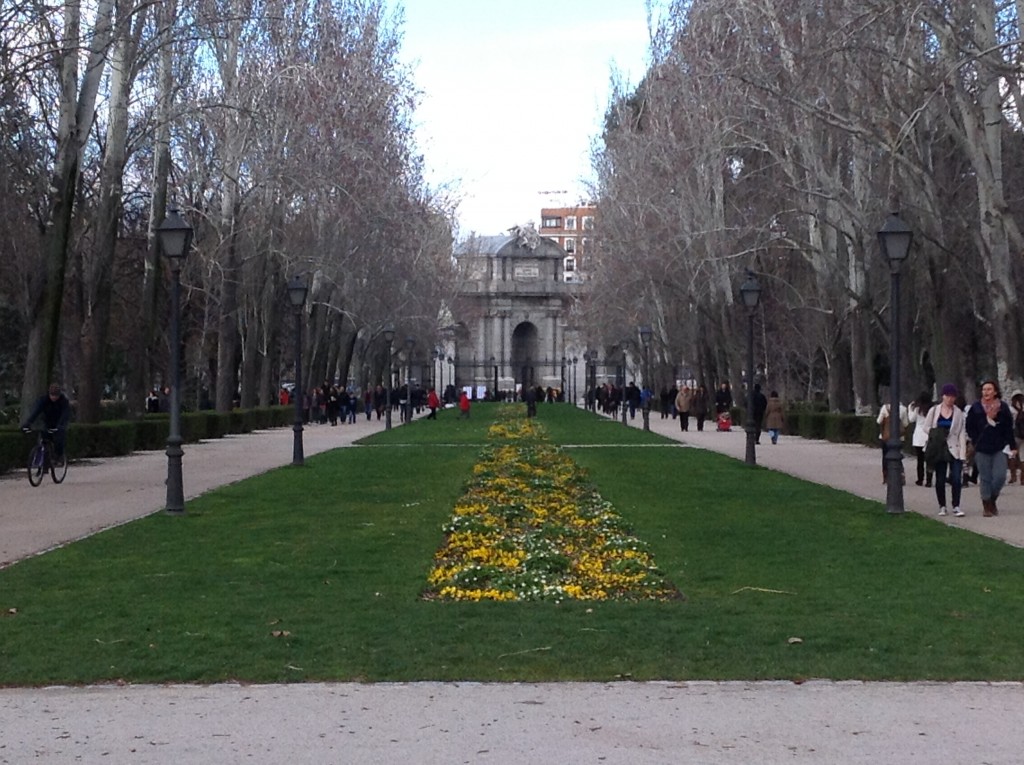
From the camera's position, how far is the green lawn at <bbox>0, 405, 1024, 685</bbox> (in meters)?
9.00

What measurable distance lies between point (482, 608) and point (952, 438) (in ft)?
29.4

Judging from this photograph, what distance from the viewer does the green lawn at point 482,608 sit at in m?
9.00

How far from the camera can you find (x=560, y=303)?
4823 inches

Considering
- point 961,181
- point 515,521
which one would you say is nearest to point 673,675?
point 515,521

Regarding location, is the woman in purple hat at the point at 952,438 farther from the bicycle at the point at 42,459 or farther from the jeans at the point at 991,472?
the bicycle at the point at 42,459

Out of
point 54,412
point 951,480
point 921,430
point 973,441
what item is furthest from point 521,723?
point 54,412

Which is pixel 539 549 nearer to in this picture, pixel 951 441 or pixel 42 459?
pixel 951 441

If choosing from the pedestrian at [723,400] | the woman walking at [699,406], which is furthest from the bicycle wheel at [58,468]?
the pedestrian at [723,400]

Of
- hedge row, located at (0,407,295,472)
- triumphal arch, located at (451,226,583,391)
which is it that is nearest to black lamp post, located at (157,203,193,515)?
hedge row, located at (0,407,295,472)

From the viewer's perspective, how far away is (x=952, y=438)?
1848cm

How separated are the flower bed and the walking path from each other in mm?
3425

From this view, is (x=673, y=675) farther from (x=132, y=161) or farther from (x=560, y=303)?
(x=560, y=303)

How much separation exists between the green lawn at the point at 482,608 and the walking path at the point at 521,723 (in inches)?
13.2

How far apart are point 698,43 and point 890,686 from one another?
25472 millimetres
